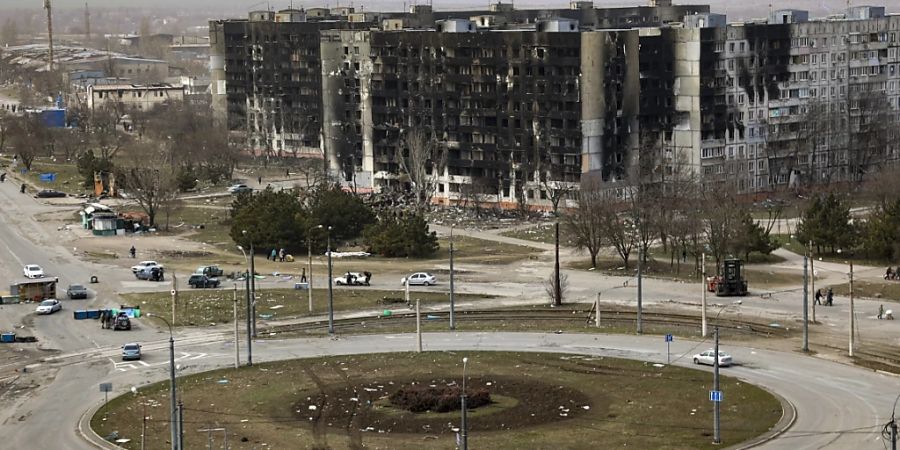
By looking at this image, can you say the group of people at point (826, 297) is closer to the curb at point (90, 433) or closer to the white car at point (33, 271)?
the curb at point (90, 433)

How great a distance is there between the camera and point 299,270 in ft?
313

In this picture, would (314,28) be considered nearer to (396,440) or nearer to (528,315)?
(528,315)

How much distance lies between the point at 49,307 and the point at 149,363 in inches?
613

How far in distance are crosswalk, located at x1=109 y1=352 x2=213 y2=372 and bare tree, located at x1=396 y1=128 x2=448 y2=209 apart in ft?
174

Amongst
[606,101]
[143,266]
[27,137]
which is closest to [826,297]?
[143,266]

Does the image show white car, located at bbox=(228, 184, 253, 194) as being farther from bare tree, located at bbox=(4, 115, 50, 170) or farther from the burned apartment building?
the burned apartment building

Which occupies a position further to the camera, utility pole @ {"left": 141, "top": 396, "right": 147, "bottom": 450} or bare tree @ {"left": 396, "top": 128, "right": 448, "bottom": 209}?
bare tree @ {"left": 396, "top": 128, "right": 448, "bottom": 209}

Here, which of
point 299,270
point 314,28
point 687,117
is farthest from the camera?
point 314,28

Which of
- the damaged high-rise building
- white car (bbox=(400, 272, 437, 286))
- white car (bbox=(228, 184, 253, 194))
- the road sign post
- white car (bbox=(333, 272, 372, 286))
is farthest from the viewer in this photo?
white car (bbox=(228, 184, 253, 194))

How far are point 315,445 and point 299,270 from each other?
4219cm

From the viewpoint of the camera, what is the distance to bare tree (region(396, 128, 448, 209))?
123m

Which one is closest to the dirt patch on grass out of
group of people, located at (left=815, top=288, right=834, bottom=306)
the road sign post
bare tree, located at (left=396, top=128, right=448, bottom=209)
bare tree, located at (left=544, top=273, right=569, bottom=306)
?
the road sign post

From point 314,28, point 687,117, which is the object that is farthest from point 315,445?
point 314,28

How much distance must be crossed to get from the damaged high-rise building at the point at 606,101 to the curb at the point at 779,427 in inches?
2330
